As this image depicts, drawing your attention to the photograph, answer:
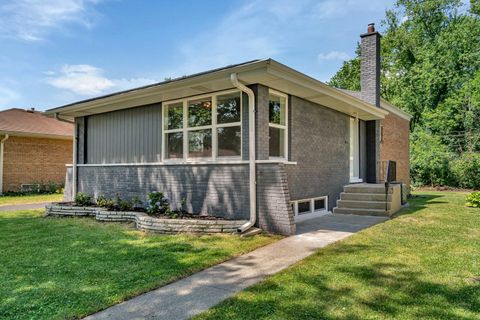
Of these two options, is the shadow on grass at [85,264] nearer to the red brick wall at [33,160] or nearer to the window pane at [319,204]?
the window pane at [319,204]

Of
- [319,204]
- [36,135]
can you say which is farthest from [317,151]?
[36,135]

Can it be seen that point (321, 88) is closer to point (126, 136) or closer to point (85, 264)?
point (126, 136)

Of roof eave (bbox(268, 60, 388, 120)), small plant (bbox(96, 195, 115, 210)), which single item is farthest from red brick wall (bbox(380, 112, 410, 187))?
→ small plant (bbox(96, 195, 115, 210))

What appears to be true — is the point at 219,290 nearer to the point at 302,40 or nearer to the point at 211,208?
the point at 211,208

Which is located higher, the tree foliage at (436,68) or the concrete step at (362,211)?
the tree foliage at (436,68)

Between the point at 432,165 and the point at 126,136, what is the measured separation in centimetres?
1856

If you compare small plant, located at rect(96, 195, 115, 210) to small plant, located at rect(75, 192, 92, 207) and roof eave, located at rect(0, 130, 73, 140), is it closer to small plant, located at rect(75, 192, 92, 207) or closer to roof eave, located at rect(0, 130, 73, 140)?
small plant, located at rect(75, 192, 92, 207)

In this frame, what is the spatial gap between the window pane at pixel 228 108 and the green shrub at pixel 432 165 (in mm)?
17687

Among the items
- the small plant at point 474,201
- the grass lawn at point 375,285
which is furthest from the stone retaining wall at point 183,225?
the small plant at point 474,201

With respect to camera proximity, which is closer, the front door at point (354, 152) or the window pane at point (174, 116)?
the window pane at point (174, 116)

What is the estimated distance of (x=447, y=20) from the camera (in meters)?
27.4

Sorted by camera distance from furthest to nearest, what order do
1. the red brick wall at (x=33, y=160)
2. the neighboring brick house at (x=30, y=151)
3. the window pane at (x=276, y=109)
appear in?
1. the red brick wall at (x=33, y=160)
2. the neighboring brick house at (x=30, y=151)
3. the window pane at (x=276, y=109)

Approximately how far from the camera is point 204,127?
24.6 feet

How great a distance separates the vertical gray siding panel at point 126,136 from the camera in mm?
8625
